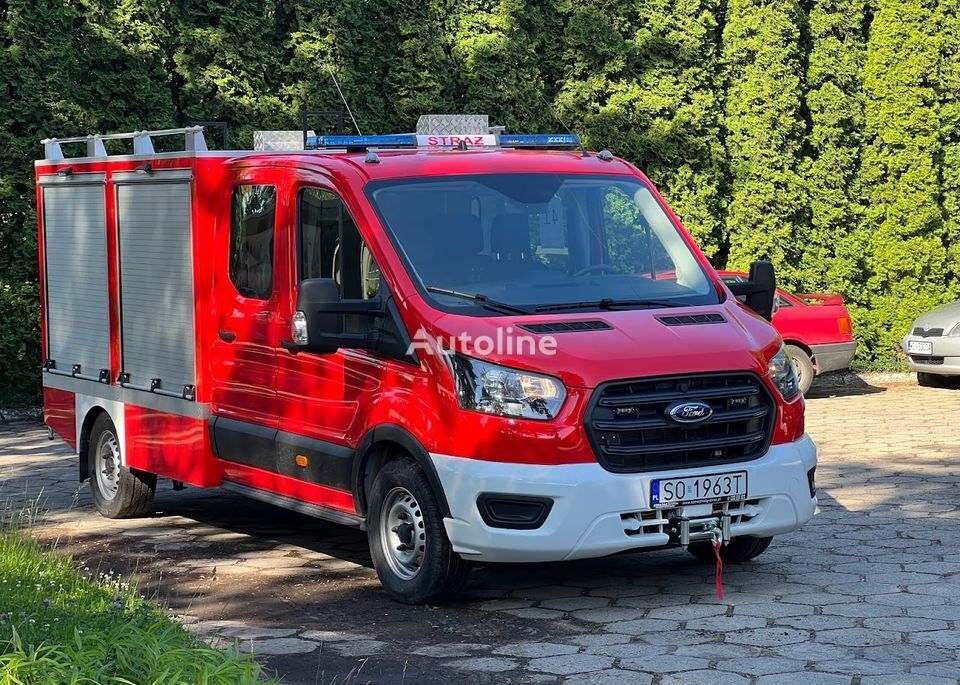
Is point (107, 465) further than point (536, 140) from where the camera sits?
Yes

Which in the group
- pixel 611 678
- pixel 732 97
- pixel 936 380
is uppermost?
pixel 732 97

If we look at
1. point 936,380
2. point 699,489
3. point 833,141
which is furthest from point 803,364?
point 699,489

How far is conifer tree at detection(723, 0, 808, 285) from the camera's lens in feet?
61.7

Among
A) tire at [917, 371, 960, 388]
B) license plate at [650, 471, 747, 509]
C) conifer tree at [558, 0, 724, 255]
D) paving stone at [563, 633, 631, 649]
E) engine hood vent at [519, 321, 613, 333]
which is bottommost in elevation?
tire at [917, 371, 960, 388]

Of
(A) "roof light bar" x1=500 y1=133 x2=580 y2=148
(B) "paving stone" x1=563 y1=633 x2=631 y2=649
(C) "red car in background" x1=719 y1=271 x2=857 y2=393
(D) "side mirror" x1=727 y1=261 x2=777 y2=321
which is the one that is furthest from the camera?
(C) "red car in background" x1=719 y1=271 x2=857 y2=393

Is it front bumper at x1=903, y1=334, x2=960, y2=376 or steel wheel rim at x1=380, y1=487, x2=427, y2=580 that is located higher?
steel wheel rim at x1=380, y1=487, x2=427, y2=580

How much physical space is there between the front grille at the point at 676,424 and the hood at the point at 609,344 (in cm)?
7

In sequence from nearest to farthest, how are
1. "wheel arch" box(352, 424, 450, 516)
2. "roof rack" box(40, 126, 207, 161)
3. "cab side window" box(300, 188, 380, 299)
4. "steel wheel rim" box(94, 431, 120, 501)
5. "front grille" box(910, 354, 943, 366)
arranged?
"wheel arch" box(352, 424, 450, 516), "cab side window" box(300, 188, 380, 299), "roof rack" box(40, 126, 207, 161), "steel wheel rim" box(94, 431, 120, 501), "front grille" box(910, 354, 943, 366)

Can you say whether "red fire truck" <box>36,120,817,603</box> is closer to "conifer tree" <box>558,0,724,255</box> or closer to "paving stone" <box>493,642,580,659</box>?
"paving stone" <box>493,642,580,659</box>

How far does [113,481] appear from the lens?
430 inches

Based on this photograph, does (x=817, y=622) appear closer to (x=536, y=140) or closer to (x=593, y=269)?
(x=593, y=269)

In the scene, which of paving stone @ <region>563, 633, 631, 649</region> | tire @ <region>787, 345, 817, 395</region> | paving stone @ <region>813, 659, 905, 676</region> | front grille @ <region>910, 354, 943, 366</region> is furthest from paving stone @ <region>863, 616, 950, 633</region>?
front grille @ <region>910, 354, 943, 366</region>

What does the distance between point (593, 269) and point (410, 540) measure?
1.78 meters

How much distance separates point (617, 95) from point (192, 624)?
41.4 ft
